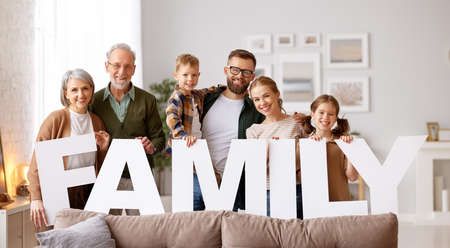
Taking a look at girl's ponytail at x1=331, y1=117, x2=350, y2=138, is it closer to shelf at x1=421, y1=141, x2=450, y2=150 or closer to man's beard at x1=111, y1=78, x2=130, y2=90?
man's beard at x1=111, y1=78, x2=130, y2=90

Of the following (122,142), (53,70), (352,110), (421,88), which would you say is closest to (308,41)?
(352,110)

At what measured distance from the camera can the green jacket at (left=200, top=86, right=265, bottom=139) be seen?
8.26ft

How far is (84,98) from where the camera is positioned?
92.7 inches

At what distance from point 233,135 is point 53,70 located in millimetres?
1969

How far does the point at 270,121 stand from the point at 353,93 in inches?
120

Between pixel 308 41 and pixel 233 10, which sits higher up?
pixel 233 10

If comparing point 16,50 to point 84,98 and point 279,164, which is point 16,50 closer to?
point 84,98

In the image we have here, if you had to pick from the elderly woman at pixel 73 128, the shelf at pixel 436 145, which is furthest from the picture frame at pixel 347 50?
the elderly woman at pixel 73 128

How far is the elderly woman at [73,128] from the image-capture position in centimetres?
232

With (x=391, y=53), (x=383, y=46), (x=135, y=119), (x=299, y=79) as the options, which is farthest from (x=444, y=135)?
(x=135, y=119)

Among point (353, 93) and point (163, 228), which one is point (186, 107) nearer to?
point (163, 228)

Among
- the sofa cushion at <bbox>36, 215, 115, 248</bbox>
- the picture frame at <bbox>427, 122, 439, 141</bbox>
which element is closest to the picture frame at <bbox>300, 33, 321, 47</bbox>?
the picture frame at <bbox>427, 122, 439, 141</bbox>

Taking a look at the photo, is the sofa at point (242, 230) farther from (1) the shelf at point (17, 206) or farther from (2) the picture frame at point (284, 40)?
(2) the picture frame at point (284, 40)

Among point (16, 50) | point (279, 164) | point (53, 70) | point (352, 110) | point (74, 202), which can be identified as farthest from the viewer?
point (352, 110)
